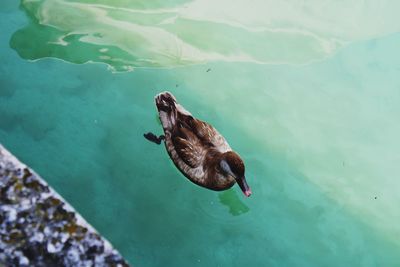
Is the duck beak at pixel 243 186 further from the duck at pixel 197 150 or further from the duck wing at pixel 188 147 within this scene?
the duck wing at pixel 188 147

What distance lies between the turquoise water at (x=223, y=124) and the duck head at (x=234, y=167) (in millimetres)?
235

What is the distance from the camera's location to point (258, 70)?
3.78 meters

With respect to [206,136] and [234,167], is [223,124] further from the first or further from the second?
[234,167]

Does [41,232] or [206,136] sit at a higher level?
[41,232]

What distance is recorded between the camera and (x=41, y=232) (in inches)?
47.9

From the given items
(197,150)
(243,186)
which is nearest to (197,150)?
(197,150)

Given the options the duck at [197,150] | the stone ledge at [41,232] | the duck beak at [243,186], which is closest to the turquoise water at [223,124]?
the duck at [197,150]

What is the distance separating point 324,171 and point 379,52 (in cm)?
137

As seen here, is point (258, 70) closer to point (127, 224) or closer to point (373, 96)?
point (373, 96)

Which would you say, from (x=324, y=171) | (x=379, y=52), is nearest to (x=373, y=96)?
(x=379, y=52)

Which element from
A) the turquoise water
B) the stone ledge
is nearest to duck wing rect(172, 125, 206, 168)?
the turquoise water

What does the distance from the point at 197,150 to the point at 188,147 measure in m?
0.07

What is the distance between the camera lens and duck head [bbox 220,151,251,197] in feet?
9.09

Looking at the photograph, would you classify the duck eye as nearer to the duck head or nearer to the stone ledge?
the duck head
